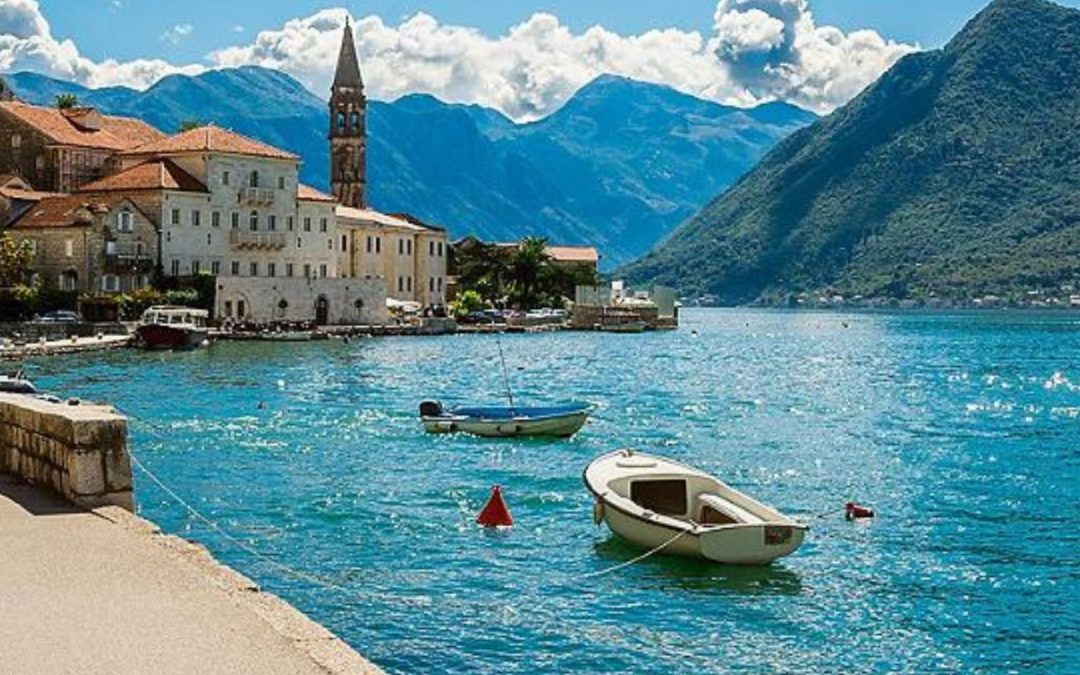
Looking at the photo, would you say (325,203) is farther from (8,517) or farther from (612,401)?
(8,517)

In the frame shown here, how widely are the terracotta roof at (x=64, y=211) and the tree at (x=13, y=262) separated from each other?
229 cm

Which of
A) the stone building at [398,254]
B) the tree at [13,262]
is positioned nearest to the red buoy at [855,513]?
the tree at [13,262]

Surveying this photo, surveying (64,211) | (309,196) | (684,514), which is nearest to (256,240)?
(309,196)

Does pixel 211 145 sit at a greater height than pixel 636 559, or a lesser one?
greater

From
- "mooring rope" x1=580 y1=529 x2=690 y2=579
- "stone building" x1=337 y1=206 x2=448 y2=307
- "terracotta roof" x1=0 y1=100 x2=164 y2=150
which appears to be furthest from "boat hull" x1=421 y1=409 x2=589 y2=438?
"stone building" x1=337 y1=206 x2=448 y2=307

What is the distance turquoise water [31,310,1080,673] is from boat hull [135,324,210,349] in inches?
472

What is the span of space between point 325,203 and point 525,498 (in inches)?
3200

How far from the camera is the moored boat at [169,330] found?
80.8 metres

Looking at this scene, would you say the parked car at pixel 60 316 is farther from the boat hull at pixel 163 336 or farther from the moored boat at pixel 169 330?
the boat hull at pixel 163 336

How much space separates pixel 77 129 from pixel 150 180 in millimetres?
17187

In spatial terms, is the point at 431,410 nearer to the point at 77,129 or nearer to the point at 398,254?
the point at 77,129

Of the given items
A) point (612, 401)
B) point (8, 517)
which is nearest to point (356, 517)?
point (8, 517)

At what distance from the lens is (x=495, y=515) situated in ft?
83.6

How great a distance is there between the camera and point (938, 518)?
2795 centimetres
